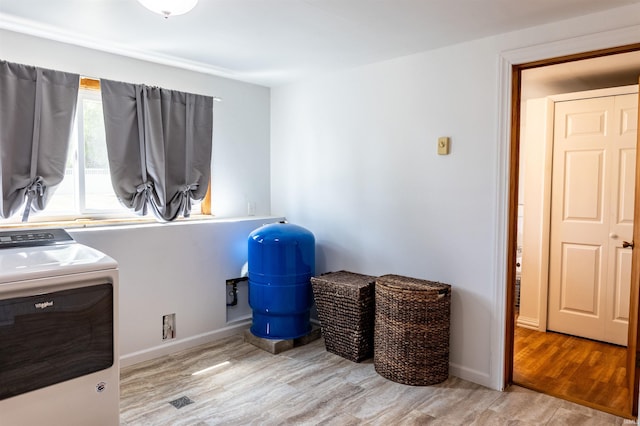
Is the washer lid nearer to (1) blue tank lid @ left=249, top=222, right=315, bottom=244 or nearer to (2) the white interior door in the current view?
(1) blue tank lid @ left=249, top=222, right=315, bottom=244

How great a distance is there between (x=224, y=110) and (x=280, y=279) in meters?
1.59

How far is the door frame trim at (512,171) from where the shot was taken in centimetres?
248

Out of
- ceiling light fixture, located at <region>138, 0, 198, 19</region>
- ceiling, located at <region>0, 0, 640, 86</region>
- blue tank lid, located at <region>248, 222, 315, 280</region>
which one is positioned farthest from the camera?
blue tank lid, located at <region>248, 222, 315, 280</region>

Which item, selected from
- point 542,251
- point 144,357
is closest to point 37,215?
point 144,357

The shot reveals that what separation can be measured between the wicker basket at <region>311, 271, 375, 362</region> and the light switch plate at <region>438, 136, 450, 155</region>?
1076 millimetres

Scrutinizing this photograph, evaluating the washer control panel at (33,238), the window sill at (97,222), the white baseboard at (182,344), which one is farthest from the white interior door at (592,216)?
the washer control panel at (33,238)

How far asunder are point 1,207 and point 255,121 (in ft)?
7.03

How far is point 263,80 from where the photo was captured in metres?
3.92

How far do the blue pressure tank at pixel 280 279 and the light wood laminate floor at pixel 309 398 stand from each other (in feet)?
1.03

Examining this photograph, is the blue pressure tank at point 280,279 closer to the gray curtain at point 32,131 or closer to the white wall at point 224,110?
the white wall at point 224,110

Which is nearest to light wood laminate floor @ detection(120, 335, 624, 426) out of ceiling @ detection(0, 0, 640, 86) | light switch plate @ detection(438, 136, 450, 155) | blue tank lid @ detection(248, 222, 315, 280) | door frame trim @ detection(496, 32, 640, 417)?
door frame trim @ detection(496, 32, 640, 417)

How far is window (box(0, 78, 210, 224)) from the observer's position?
3.04 meters

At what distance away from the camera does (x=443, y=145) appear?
298 centimetres

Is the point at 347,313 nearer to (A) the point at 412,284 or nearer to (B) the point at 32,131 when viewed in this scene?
(A) the point at 412,284
